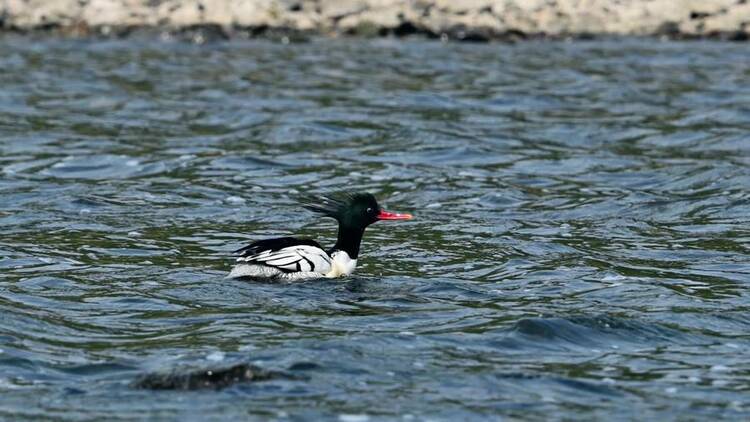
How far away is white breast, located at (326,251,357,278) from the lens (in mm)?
14938

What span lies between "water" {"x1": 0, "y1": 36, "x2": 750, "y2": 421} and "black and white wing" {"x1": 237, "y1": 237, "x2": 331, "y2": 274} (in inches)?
8.8

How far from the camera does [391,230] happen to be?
1830 centimetres

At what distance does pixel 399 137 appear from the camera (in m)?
25.3

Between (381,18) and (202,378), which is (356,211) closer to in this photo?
(202,378)

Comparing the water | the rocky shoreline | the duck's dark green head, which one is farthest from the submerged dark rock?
the rocky shoreline

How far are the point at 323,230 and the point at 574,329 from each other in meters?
6.25

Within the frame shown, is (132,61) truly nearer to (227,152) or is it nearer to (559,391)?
(227,152)

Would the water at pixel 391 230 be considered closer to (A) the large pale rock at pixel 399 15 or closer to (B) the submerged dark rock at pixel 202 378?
(B) the submerged dark rock at pixel 202 378

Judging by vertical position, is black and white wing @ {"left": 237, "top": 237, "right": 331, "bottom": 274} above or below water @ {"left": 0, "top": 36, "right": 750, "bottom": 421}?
above

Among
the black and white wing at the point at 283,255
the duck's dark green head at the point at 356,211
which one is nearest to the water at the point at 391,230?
the black and white wing at the point at 283,255

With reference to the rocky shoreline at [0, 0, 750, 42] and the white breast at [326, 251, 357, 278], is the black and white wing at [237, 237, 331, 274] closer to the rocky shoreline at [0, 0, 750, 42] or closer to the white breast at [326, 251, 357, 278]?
the white breast at [326, 251, 357, 278]

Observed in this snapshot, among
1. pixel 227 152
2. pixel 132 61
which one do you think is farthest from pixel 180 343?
pixel 132 61

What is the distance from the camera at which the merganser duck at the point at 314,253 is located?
1441 cm

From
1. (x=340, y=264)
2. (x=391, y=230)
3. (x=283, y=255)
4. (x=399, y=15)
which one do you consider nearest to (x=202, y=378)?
(x=283, y=255)
